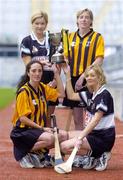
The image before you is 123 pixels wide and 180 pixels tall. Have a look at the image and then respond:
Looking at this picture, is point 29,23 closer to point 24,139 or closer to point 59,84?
point 59,84

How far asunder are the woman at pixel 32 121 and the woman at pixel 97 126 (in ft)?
0.82

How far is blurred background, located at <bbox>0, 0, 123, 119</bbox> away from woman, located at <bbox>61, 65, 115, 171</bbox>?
3590cm

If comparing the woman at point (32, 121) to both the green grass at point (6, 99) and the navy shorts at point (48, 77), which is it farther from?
the green grass at point (6, 99)

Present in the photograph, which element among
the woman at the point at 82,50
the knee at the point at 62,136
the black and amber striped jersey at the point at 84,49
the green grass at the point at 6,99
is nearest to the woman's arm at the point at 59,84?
the woman at the point at 82,50

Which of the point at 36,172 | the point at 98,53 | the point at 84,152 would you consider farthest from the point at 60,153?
the point at 98,53

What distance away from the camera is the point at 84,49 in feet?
23.7

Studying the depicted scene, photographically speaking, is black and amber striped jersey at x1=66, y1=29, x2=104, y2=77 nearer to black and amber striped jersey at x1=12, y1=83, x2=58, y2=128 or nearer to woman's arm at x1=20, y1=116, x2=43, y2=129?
black and amber striped jersey at x1=12, y1=83, x2=58, y2=128

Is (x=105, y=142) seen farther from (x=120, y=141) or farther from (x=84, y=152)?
(x=120, y=141)

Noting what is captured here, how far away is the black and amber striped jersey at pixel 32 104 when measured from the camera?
21.2 feet

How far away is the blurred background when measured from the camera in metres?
56.5

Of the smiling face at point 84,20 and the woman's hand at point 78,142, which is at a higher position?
the smiling face at point 84,20

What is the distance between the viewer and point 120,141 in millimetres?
9258

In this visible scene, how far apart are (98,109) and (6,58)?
187ft

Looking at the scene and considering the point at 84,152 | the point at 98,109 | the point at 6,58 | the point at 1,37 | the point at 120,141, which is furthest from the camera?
the point at 1,37
